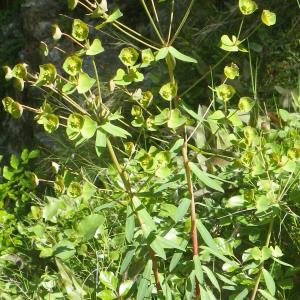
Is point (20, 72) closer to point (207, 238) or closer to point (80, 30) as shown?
point (80, 30)

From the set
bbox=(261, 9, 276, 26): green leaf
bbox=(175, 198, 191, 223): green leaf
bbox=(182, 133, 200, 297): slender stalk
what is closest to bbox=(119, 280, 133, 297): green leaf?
bbox=(182, 133, 200, 297): slender stalk

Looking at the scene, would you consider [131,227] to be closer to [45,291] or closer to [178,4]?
[45,291]

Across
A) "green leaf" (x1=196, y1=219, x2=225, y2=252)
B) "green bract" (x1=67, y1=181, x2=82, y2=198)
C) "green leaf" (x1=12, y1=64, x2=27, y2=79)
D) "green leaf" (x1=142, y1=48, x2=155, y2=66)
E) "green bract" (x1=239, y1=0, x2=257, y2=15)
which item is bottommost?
"green leaf" (x1=196, y1=219, x2=225, y2=252)

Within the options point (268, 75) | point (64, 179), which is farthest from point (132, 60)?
point (268, 75)

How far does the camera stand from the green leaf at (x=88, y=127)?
167cm

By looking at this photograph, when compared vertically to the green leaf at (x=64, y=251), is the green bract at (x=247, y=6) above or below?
above

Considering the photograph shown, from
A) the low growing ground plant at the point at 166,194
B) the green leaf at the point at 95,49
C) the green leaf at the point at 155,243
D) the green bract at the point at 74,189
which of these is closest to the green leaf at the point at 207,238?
the low growing ground plant at the point at 166,194

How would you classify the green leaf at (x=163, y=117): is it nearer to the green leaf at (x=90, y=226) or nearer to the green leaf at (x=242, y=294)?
the green leaf at (x=90, y=226)

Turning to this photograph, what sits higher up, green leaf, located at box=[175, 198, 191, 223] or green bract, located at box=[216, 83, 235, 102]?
green bract, located at box=[216, 83, 235, 102]

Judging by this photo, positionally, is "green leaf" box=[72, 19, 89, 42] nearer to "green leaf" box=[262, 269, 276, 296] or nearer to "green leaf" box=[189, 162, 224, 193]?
"green leaf" box=[189, 162, 224, 193]

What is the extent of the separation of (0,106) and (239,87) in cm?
273

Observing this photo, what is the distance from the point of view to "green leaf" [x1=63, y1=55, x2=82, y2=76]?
1660mm

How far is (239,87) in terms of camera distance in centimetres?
300

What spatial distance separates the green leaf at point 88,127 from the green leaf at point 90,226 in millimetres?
386
